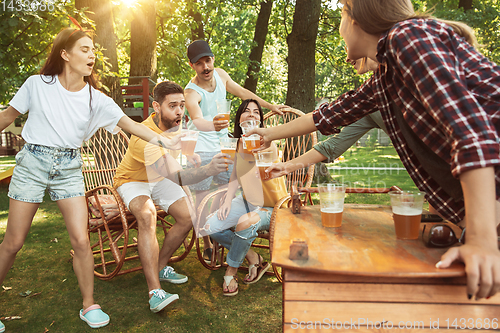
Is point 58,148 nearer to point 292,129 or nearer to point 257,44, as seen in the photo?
point 292,129

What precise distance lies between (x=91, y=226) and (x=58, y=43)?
5.43 ft

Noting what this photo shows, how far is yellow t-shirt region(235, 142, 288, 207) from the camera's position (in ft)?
9.91

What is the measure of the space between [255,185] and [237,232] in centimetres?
43

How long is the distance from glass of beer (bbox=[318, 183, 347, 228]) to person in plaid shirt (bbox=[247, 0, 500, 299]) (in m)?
0.32

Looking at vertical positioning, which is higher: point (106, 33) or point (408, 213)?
point (106, 33)

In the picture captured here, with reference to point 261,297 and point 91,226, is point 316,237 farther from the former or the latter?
point 91,226

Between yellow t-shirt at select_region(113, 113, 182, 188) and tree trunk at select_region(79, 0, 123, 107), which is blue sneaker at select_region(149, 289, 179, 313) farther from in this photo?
tree trunk at select_region(79, 0, 123, 107)

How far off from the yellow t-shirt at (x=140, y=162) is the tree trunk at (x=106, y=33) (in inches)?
129

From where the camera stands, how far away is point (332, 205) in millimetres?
1571

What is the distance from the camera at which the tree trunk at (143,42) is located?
26.8 ft

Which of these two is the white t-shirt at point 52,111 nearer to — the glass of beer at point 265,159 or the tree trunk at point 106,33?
the glass of beer at point 265,159

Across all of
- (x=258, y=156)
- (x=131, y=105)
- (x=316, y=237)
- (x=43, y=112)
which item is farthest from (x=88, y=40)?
(x=131, y=105)

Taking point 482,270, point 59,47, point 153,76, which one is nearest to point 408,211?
point 482,270

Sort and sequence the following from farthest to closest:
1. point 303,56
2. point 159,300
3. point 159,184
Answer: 1. point 303,56
2. point 159,184
3. point 159,300
